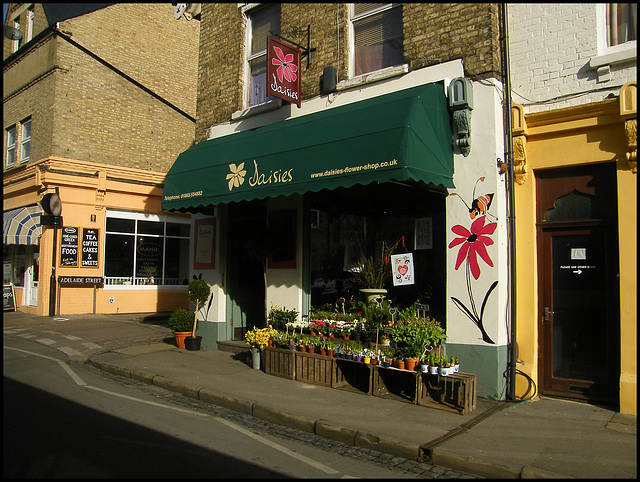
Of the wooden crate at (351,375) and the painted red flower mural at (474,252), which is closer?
the painted red flower mural at (474,252)

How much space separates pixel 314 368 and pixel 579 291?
4054 millimetres

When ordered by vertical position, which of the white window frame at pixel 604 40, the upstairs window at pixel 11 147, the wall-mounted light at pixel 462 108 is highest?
the upstairs window at pixel 11 147

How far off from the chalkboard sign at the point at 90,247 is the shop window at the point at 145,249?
53cm

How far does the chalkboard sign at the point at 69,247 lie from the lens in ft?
54.5

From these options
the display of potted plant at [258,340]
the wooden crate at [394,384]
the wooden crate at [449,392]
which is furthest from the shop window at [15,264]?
the wooden crate at [449,392]

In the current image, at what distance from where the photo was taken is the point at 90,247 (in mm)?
17219

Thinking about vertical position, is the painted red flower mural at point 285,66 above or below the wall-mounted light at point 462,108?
above

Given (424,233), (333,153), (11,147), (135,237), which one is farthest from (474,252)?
(11,147)

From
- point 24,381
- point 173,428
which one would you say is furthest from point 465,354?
point 24,381

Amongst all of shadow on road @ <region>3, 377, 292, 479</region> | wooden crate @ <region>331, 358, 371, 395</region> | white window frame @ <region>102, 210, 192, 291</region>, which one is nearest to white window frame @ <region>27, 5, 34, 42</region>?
white window frame @ <region>102, 210, 192, 291</region>

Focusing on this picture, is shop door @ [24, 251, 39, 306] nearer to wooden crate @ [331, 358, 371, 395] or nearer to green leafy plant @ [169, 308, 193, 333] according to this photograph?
green leafy plant @ [169, 308, 193, 333]

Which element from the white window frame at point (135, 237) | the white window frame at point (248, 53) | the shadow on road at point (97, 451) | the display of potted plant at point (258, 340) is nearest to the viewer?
the shadow on road at point (97, 451)

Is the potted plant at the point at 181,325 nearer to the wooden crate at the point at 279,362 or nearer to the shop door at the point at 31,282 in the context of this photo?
the wooden crate at the point at 279,362

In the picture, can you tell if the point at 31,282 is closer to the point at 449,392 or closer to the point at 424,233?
the point at 424,233
